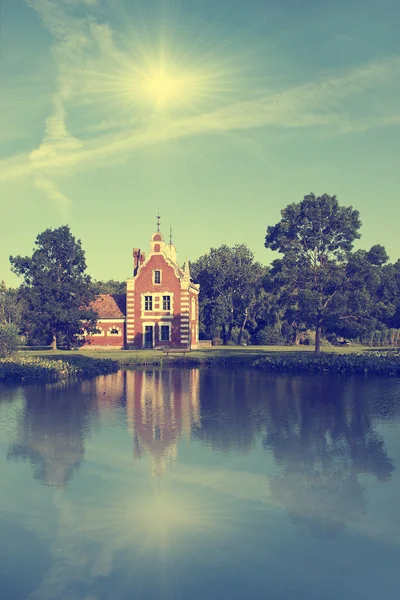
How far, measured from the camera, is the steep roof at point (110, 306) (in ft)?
197

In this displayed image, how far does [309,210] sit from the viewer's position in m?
48.5

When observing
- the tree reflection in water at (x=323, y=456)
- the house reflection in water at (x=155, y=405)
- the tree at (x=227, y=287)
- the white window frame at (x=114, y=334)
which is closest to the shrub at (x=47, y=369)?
the house reflection in water at (x=155, y=405)

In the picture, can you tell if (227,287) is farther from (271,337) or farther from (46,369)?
(46,369)

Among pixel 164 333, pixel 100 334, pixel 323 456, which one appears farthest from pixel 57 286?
pixel 323 456

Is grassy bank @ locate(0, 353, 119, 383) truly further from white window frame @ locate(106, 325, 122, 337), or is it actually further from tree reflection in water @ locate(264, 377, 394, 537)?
white window frame @ locate(106, 325, 122, 337)

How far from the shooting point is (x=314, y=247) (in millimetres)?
49125

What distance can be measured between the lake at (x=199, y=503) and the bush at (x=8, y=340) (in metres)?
16.8

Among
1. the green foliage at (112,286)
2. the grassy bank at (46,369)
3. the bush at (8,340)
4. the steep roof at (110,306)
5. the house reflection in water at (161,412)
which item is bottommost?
the house reflection in water at (161,412)

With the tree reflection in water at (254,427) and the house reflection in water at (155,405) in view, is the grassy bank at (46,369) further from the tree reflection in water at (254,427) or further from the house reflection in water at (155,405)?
the tree reflection in water at (254,427)

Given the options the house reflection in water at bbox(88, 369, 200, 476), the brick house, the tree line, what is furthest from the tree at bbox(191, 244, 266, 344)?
the house reflection in water at bbox(88, 369, 200, 476)

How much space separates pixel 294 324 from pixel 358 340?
8.83m

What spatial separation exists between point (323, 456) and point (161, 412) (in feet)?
29.5

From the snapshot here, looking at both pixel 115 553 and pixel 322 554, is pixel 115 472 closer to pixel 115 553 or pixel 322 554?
pixel 115 553

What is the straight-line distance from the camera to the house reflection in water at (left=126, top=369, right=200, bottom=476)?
17.3 meters
